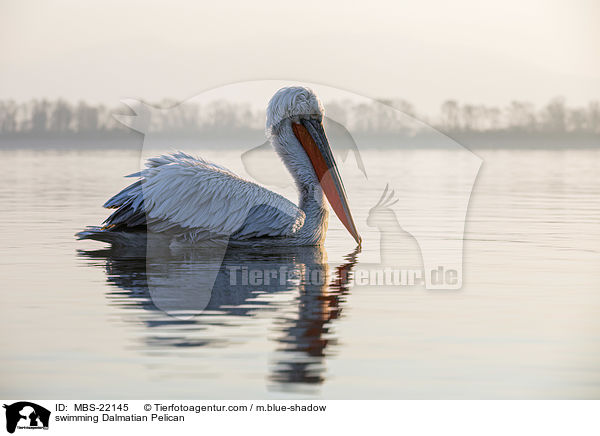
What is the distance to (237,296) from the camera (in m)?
6.42

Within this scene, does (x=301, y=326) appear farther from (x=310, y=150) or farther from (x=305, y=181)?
(x=310, y=150)

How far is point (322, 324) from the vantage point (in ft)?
18.4

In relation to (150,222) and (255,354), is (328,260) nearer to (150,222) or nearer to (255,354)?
(150,222)

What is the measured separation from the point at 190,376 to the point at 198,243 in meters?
3.76

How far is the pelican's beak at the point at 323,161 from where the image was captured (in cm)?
872

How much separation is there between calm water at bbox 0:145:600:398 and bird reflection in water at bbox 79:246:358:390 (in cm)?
2

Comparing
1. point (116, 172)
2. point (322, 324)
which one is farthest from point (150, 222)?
point (116, 172)
